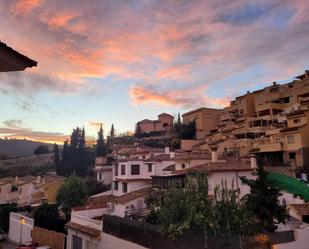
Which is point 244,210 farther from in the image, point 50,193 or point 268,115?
point 268,115

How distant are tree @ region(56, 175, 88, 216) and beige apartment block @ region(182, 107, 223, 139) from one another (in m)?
46.2

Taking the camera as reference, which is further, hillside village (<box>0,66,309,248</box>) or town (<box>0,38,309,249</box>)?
hillside village (<box>0,66,309,248</box>)

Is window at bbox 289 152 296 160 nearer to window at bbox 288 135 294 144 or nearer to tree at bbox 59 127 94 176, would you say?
window at bbox 288 135 294 144

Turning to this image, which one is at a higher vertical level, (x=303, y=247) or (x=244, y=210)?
(x=244, y=210)

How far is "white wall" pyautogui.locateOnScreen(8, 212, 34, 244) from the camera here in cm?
3547

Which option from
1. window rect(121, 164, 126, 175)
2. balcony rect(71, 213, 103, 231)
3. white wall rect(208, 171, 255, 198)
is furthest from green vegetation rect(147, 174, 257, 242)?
window rect(121, 164, 126, 175)

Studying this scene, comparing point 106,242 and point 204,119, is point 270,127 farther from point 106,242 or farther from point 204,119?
point 106,242

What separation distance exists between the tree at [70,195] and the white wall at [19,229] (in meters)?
4.27

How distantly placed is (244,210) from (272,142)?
115 ft

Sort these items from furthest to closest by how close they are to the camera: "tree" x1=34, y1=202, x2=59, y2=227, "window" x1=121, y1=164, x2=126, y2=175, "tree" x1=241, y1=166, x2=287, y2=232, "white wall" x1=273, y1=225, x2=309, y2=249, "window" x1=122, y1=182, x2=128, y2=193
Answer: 1. "window" x1=121, y1=164, x2=126, y2=175
2. "window" x1=122, y1=182, x2=128, y2=193
3. "tree" x1=34, y1=202, x2=59, y2=227
4. "tree" x1=241, y1=166, x2=287, y2=232
5. "white wall" x1=273, y1=225, x2=309, y2=249

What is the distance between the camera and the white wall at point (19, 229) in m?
35.5

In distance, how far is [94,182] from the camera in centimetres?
5553

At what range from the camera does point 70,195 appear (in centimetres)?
3809

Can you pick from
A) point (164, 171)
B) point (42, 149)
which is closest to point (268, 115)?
point (164, 171)
